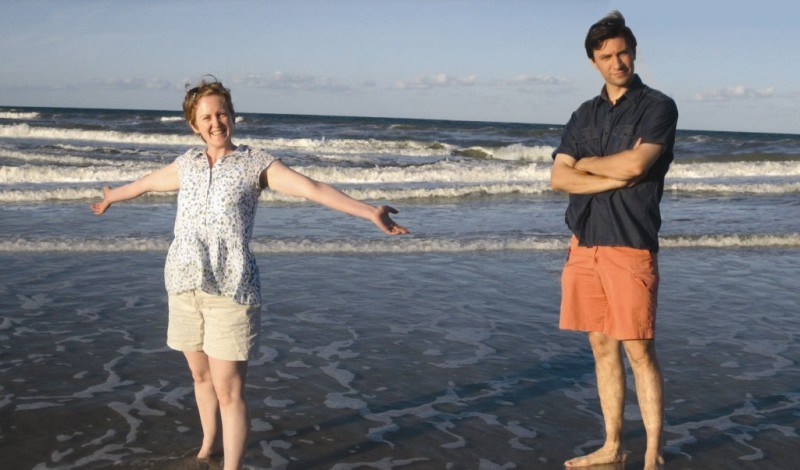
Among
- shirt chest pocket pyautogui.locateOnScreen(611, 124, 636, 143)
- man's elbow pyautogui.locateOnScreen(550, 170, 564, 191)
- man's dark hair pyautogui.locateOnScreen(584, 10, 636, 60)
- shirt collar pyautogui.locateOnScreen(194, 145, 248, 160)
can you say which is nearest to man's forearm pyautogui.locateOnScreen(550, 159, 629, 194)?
man's elbow pyautogui.locateOnScreen(550, 170, 564, 191)

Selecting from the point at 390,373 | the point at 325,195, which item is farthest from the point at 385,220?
the point at 390,373

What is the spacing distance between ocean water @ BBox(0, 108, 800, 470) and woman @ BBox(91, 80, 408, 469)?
70cm

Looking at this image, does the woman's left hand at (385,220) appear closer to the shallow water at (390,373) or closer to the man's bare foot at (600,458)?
the shallow water at (390,373)

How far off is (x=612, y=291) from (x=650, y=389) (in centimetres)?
49

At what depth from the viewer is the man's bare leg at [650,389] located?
384 cm

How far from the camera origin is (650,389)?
12.7 feet

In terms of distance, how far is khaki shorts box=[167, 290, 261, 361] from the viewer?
355cm

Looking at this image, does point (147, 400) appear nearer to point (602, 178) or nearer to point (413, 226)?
point (602, 178)

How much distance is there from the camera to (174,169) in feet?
12.3

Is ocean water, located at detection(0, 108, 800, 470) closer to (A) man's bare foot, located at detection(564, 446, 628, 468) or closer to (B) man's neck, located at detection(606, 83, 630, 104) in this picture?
(A) man's bare foot, located at detection(564, 446, 628, 468)

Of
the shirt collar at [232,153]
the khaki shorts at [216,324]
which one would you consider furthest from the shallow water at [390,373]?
the shirt collar at [232,153]

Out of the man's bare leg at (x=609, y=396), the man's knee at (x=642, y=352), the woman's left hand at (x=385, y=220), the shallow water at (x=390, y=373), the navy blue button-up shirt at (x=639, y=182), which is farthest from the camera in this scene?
the shallow water at (x=390, y=373)

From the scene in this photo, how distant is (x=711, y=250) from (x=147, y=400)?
25.6 feet

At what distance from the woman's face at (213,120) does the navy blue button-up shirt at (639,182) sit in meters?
1.66
